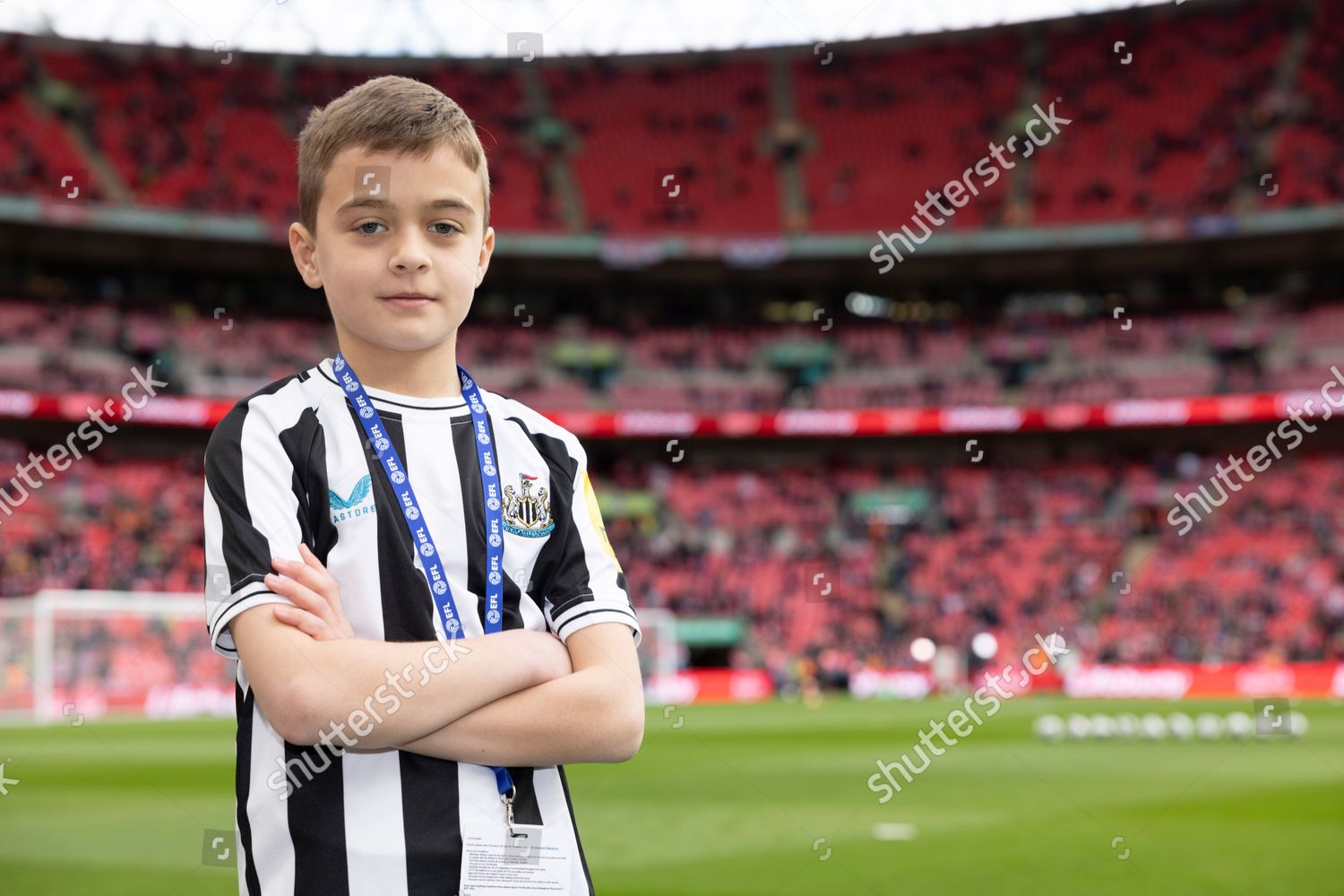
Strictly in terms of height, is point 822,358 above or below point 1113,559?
above

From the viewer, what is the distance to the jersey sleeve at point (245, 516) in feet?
7.59

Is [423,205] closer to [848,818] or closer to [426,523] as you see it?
[426,523]

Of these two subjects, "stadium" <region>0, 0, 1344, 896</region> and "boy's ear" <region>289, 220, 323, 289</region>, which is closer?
"boy's ear" <region>289, 220, 323, 289</region>

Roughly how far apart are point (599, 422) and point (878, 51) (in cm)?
1731

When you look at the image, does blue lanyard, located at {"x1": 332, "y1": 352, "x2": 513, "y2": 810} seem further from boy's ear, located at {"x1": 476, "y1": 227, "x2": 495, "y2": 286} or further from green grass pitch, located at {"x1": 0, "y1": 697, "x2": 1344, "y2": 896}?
green grass pitch, located at {"x1": 0, "y1": 697, "x2": 1344, "y2": 896}

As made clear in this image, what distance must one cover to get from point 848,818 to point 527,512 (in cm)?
940

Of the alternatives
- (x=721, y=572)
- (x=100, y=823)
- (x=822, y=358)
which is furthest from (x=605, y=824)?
(x=822, y=358)

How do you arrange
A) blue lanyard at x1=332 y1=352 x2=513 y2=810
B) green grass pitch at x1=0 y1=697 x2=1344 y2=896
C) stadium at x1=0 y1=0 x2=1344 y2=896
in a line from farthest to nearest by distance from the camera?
1. stadium at x1=0 y1=0 x2=1344 y2=896
2. green grass pitch at x1=0 y1=697 x2=1344 y2=896
3. blue lanyard at x1=332 y1=352 x2=513 y2=810

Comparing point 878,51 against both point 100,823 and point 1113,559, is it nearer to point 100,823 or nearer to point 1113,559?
point 1113,559

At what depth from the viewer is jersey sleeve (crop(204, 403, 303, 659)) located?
2.31m

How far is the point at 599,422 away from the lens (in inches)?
1609

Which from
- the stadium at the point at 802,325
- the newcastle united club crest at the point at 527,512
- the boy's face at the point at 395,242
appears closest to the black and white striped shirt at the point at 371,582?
the newcastle united club crest at the point at 527,512

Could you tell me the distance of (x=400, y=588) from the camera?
2.39 metres

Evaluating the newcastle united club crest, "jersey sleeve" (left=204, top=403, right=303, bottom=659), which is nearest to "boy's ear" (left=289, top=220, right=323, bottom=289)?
"jersey sleeve" (left=204, top=403, right=303, bottom=659)
